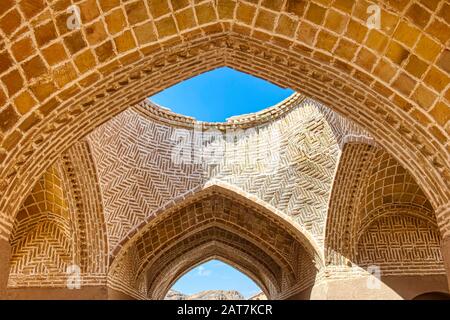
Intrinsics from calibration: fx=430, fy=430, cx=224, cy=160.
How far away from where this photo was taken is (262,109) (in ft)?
35.5

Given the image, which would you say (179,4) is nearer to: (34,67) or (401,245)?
(34,67)

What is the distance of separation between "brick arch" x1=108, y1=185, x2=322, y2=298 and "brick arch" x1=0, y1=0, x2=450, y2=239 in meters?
5.60

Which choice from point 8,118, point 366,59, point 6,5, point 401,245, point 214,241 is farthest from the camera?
point 214,241

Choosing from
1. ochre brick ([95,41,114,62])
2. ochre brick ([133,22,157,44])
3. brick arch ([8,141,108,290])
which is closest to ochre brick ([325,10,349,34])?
ochre brick ([133,22,157,44])

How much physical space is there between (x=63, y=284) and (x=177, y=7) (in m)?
7.02

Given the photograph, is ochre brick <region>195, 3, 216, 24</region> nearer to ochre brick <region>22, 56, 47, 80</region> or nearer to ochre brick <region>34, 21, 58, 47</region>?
ochre brick <region>34, 21, 58, 47</region>

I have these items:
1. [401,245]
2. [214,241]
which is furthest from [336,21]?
[214,241]

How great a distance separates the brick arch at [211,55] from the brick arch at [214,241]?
560 centimetres

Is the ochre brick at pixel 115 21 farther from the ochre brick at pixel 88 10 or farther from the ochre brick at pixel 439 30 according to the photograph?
the ochre brick at pixel 439 30

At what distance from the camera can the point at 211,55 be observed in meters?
4.61

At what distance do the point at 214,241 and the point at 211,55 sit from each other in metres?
8.32

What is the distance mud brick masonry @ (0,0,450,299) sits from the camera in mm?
3725

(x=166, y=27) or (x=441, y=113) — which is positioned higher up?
(x=166, y=27)
